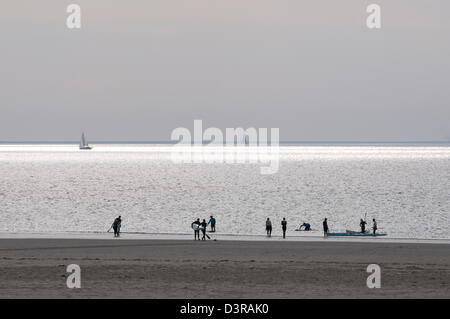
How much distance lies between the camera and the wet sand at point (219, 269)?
24.4 meters

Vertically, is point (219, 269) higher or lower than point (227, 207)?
lower

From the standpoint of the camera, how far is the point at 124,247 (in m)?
40.9

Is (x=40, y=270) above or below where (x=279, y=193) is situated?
below

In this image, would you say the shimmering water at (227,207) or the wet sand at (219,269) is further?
the shimmering water at (227,207)

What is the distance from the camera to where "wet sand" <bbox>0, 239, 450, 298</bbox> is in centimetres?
2444

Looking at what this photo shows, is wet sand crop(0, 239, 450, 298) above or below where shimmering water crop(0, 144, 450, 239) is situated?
below

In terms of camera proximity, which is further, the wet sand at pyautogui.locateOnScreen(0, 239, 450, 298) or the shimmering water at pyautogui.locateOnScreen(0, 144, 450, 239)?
the shimmering water at pyautogui.locateOnScreen(0, 144, 450, 239)

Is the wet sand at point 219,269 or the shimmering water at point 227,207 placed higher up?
the shimmering water at point 227,207

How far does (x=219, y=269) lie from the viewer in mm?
30422

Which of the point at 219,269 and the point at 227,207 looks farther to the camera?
the point at 227,207
